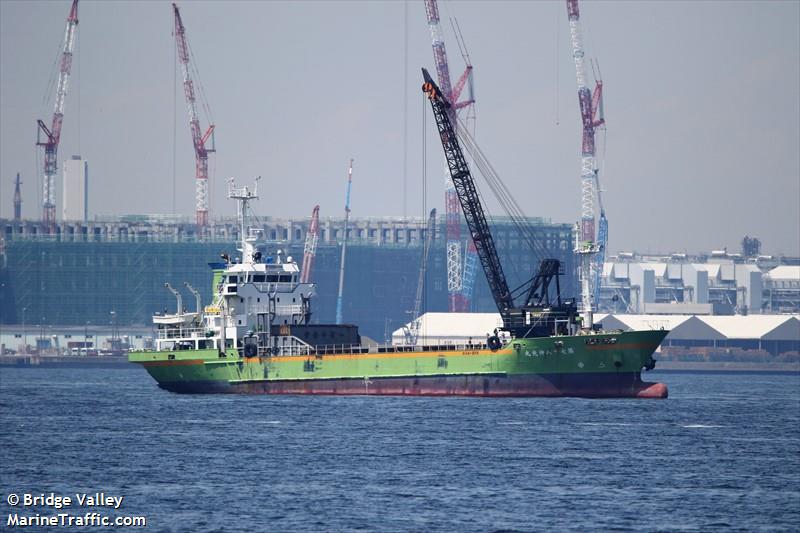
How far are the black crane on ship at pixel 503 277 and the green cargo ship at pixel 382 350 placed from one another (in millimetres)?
91

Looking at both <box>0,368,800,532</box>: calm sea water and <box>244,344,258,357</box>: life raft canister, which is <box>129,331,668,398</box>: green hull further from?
<box>0,368,800,532</box>: calm sea water

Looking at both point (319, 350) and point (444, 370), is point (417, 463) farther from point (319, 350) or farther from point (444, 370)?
point (319, 350)

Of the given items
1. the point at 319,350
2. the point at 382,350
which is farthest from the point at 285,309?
the point at 382,350

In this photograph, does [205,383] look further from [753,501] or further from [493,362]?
[753,501]

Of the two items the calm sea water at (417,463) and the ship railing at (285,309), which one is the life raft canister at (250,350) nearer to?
the ship railing at (285,309)

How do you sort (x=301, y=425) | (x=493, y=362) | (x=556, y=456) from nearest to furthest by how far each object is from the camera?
(x=556, y=456)
(x=301, y=425)
(x=493, y=362)

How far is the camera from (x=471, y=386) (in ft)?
319

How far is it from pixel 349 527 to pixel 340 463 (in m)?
14.7

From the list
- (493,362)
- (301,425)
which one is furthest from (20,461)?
(493,362)

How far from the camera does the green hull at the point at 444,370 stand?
9462 centimetres

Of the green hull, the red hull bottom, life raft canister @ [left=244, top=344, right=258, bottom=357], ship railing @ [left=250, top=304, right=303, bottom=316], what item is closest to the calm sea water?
the red hull bottom

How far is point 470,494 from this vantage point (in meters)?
55.3

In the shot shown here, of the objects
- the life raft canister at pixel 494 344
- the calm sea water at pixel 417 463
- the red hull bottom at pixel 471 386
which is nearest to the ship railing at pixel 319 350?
the red hull bottom at pixel 471 386

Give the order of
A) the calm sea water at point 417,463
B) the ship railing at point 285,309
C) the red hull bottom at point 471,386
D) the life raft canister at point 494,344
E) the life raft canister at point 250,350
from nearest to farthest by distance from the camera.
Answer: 1. the calm sea water at point 417,463
2. the red hull bottom at point 471,386
3. the life raft canister at point 494,344
4. the life raft canister at point 250,350
5. the ship railing at point 285,309
